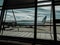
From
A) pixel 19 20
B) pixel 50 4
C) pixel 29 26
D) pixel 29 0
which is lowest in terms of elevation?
pixel 29 26

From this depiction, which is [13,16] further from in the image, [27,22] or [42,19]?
[42,19]

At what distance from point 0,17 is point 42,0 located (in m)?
1.28

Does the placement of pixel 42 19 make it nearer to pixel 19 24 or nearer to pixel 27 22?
pixel 27 22

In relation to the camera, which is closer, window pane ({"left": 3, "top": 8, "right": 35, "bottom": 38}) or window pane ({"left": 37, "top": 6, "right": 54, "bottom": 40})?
window pane ({"left": 37, "top": 6, "right": 54, "bottom": 40})

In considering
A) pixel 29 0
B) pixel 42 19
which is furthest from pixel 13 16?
pixel 42 19

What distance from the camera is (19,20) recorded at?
97.2 inches

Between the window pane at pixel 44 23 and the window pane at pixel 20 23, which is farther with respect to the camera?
the window pane at pixel 20 23

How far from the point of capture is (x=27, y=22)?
2.38 meters

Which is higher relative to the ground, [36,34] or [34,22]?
[34,22]

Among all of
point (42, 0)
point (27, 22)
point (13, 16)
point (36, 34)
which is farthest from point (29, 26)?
point (42, 0)

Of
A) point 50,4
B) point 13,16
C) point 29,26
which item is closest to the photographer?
point 50,4

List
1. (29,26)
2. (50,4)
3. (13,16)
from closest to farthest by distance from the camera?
(50,4) → (29,26) → (13,16)

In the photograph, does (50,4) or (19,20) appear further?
(19,20)

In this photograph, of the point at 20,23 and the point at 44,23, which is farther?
the point at 20,23
